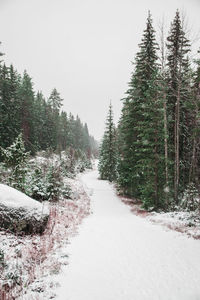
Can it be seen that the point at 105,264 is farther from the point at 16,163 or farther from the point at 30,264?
the point at 16,163

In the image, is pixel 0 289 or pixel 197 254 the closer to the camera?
pixel 0 289

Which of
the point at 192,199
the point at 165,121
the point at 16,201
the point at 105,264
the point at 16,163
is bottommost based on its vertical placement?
the point at 105,264

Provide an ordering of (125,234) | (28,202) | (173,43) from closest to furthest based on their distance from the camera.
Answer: (28,202) → (125,234) → (173,43)

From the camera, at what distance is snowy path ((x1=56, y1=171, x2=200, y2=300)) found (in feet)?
11.2

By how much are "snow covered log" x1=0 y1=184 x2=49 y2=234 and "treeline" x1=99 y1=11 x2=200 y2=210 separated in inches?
330

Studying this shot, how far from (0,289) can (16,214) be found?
2.58 m

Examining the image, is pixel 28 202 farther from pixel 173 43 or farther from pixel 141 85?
pixel 173 43

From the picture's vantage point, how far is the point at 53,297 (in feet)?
10.7

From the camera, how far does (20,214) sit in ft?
18.6

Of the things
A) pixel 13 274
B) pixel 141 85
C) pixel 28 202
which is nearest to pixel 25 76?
pixel 141 85

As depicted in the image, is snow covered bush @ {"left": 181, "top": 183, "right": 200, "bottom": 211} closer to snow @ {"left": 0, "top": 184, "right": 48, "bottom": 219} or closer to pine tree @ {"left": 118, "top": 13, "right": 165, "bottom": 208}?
pine tree @ {"left": 118, "top": 13, "right": 165, "bottom": 208}

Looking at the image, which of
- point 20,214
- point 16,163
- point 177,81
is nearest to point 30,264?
point 20,214

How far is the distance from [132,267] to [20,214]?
4163 mm

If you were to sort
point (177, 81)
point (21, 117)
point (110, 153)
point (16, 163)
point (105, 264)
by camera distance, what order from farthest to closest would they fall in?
point (21, 117), point (110, 153), point (177, 81), point (16, 163), point (105, 264)
